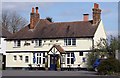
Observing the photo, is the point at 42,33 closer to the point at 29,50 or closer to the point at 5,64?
the point at 29,50

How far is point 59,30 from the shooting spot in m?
58.0

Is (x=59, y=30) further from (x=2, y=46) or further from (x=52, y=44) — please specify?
(x=2, y=46)

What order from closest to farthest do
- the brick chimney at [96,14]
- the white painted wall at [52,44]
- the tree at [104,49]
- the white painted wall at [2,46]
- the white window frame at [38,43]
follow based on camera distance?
1. the tree at [104,49]
2. the white painted wall at [52,44]
3. the brick chimney at [96,14]
4. the white window frame at [38,43]
5. the white painted wall at [2,46]

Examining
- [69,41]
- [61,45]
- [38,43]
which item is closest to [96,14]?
[69,41]

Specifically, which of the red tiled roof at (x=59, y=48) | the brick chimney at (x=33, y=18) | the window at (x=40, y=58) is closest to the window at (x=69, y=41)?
the red tiled roof at (x=59, y=48)

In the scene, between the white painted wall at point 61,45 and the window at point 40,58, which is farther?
the window at point 40,58

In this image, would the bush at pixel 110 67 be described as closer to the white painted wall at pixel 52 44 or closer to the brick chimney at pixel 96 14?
the white painted wall at pixel 52 44

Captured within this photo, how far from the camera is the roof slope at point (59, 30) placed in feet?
181

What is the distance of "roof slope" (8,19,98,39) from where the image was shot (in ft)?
181

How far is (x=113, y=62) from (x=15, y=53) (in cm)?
2825

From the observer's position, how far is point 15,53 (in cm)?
5962

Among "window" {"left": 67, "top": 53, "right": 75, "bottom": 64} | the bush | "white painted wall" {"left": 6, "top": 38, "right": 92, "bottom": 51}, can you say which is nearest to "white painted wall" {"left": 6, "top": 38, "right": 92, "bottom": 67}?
"white painted wall" {"left": 6, "top": 38, "right": 92, "bottom": 51}

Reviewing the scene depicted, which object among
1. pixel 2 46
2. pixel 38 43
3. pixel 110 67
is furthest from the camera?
pixel 2 46

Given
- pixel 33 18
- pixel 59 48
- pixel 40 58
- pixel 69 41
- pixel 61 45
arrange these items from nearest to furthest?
1. pixel 59 48
2. pixel 69 41
3. pixel 61 45
4. pixel 40 58
5. pixel 33 18
